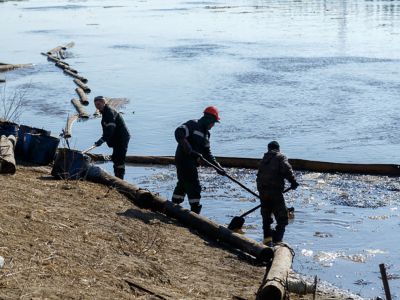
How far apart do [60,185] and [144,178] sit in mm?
4473

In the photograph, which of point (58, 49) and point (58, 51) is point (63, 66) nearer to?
point (58, 51)

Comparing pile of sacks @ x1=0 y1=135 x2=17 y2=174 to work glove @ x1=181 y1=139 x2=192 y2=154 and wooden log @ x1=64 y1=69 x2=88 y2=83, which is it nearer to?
work glove @ x1=181 y1=139 x2=192 y2=154

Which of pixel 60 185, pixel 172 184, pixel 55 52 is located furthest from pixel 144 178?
pixel 55 52

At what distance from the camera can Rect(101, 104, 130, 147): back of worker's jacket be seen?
42.6ft

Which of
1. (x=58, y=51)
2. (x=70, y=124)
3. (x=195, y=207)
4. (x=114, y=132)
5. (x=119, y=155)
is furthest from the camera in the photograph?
(x=58, y=51)

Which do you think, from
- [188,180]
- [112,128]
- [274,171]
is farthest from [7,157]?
[274,171]

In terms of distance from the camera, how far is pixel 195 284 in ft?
27.7

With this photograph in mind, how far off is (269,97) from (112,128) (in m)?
13.8

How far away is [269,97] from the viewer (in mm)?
26188

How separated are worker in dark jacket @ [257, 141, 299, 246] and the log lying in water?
77 cm

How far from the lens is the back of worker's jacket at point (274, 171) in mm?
10750

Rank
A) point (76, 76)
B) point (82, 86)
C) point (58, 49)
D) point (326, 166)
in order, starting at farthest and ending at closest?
1. point (58, 49)
2. point (76, 76)
3. point (82, 86)
4. point (326, 166)

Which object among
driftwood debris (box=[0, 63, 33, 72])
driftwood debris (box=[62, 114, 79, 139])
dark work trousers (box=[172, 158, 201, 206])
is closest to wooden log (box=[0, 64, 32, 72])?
driftwood debris (box=[0, 63, 33, 72])

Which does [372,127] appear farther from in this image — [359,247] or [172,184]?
[359,247]
